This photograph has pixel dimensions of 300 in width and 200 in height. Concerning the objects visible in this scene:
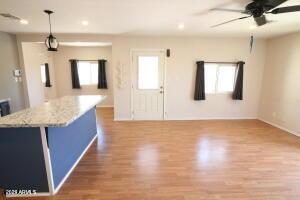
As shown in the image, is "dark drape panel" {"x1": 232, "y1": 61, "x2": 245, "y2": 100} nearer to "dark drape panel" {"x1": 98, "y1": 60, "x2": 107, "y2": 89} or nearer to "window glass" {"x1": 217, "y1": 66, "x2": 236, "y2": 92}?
"window glass" {"x1": 217, "y1": 66, "x2": 236, "y2": 92}

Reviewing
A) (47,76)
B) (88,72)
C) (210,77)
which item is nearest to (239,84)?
(210,77)

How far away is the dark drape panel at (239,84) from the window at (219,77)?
14 cm

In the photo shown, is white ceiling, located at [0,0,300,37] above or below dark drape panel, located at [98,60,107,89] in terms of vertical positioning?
above

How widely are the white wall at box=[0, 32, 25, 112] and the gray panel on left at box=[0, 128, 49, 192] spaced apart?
9.81 feet

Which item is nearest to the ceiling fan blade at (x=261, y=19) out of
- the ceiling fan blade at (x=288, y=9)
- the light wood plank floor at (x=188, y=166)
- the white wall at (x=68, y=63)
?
the ceiling fan blade at (x=288, y=9)

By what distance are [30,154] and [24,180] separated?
1.16 feet

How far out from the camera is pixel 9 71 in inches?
170

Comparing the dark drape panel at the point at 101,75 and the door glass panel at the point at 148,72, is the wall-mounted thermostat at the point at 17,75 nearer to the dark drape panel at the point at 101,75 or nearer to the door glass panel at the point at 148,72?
the dark drape panel at the point at 101,75

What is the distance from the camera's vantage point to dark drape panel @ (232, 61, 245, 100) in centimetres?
496

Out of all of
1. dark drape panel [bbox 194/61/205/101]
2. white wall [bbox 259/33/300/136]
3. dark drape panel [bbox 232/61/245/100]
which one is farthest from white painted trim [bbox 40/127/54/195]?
white wall [bbox 259/33/300/136]

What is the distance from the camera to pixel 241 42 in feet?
16.3

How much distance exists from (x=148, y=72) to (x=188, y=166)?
3.08m

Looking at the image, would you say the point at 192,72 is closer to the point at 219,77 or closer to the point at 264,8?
the point at 219,77

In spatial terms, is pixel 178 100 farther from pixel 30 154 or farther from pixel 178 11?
pixel 30 154
